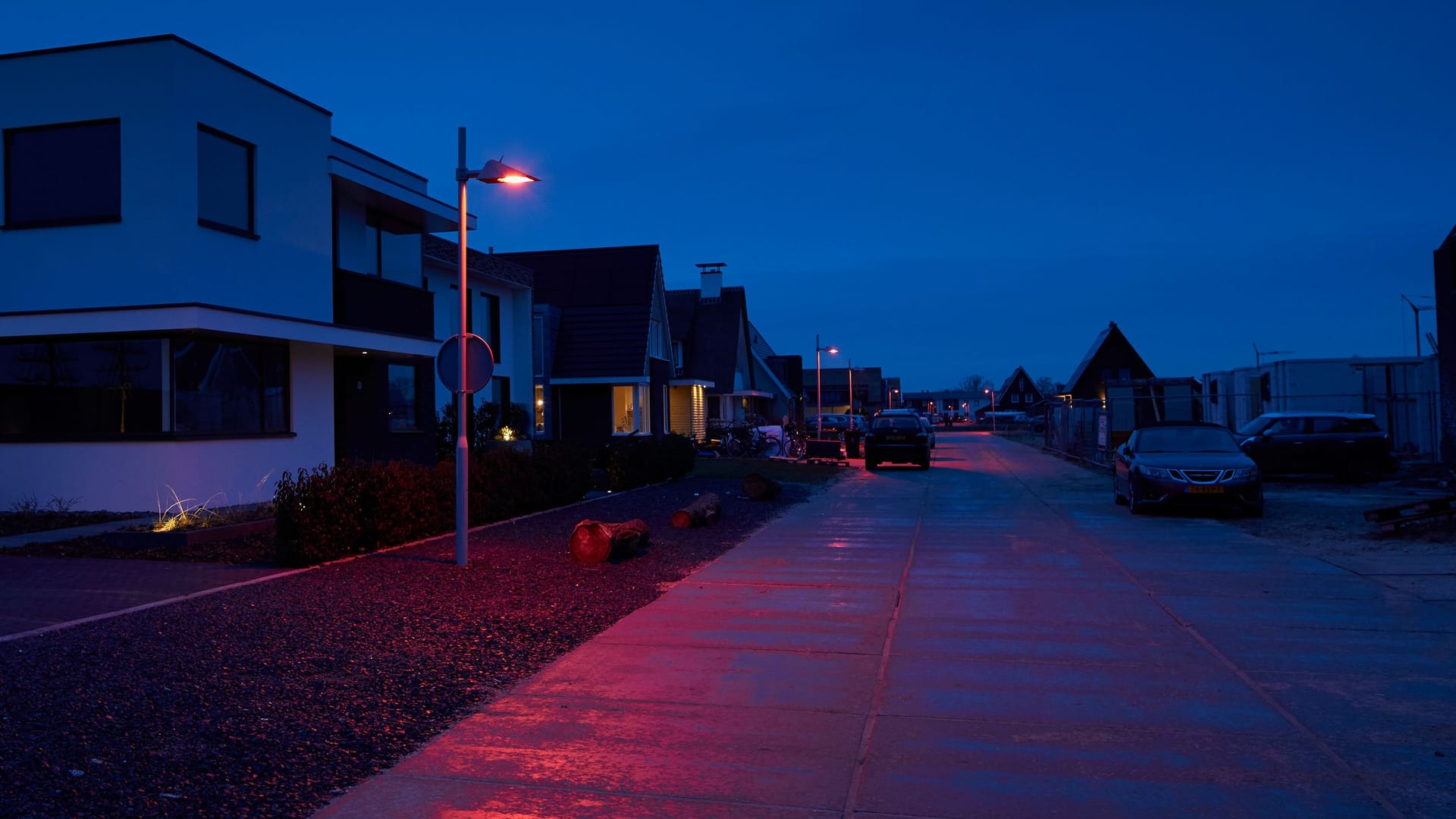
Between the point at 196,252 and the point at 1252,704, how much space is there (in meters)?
13.5

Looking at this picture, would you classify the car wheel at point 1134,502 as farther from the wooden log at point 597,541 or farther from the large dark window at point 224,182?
→ the large dark window at point 224,182

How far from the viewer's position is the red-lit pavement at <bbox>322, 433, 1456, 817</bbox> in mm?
4258

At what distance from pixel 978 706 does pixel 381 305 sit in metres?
15.2

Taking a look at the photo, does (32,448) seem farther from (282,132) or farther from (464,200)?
(464,200)

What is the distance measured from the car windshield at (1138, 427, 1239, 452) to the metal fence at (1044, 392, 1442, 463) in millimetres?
7660

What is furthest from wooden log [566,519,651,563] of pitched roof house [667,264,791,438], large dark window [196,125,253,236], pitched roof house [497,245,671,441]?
pitched roof house [667,264,791,438]

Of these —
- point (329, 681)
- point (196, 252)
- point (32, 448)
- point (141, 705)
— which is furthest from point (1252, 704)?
point (32, 448)

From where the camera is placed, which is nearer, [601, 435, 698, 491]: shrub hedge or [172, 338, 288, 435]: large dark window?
[172, 338, 288, 435]: large dark window

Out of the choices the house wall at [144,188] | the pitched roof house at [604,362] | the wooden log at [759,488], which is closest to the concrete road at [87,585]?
the house wall at [144,188]

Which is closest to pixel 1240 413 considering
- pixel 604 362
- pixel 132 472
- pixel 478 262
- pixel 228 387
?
pixel 604 362

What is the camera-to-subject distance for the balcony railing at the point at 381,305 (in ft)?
56.5

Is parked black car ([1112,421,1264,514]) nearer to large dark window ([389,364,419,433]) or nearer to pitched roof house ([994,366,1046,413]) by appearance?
large dark window ([389,364,419,433])

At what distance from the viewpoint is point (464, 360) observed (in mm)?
10367

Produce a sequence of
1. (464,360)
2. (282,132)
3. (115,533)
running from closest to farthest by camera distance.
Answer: (464,360)
(115,533)
(282,132)
